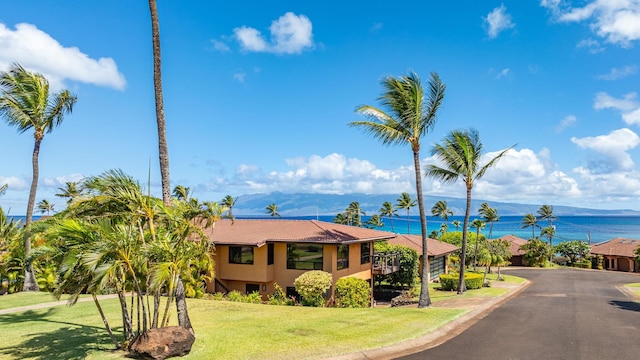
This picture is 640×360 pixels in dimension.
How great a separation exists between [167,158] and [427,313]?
39.7ft

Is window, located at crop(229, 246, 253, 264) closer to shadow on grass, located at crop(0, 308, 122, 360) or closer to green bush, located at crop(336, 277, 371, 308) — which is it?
green bush, located at crop(336, 277, 371, 308)

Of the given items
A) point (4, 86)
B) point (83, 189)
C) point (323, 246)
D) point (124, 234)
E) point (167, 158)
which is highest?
point (4, 86)

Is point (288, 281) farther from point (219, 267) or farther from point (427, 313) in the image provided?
point (427, 313)

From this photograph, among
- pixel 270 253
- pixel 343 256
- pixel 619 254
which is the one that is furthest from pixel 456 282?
pixel 619 254

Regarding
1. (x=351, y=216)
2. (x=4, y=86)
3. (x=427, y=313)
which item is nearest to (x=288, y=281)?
(x=427, y=313)

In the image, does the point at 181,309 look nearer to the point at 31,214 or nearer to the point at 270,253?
the point at 270,253

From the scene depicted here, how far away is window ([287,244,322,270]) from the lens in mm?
25078

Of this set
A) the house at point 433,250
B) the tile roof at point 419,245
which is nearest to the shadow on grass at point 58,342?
the tile roof at point 419,245

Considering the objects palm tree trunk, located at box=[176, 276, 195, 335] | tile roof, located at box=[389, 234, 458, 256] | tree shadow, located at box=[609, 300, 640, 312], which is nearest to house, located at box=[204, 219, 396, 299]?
palm tree trunk, located at box=[176, 276, 195, 335]

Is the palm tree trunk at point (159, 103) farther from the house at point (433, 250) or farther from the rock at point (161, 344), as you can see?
the house at point (433, 250)

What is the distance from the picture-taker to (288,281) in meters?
25.5

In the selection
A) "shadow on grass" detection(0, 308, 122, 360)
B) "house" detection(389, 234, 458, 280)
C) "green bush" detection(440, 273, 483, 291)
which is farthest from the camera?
"house" detection(389, 234, 458, 280)

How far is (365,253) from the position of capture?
2898 cm

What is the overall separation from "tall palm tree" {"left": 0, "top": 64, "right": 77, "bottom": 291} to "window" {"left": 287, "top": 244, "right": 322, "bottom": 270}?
13978 mm
